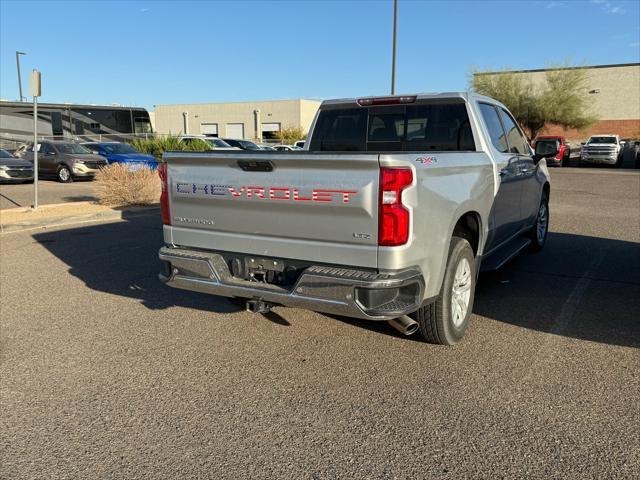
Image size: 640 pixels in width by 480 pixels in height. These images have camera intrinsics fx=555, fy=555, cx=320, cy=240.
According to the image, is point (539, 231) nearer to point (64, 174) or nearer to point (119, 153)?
point (119, 153)

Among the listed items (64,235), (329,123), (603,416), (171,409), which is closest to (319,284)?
(171,409)

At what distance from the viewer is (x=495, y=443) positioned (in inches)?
121

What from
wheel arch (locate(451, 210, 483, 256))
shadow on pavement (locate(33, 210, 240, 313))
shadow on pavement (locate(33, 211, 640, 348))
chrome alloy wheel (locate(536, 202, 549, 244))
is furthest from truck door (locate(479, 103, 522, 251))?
shadow on pavement (locate(33, 210, 240, 313))

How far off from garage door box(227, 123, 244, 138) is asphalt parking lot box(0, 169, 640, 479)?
60476mm

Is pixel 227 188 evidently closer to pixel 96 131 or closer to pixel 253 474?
pixel 253 474

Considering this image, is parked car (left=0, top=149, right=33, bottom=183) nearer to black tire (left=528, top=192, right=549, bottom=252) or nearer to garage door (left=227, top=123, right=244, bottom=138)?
black tire (left=528, top=192, right=549, bottom=252)

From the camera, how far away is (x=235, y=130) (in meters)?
65.6

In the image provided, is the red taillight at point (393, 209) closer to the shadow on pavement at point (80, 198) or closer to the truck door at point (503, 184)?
the truck door at point (503, 184)

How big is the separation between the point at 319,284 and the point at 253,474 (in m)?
1.28

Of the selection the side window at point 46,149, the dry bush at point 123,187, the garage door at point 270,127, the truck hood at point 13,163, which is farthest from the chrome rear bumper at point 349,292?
the garage door at point 270,127

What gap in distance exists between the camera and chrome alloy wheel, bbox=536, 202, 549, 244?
7871 mm

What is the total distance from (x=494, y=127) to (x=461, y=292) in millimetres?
2110

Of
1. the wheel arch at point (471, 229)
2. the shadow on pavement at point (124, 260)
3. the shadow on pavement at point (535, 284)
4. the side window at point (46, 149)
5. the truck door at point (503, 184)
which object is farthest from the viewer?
the side window at point (46, 149)

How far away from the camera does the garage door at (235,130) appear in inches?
2564
